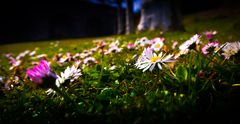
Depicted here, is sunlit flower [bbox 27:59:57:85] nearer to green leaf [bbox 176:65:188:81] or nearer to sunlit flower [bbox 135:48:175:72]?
sunlit flower [bbox 135:48:175:72]

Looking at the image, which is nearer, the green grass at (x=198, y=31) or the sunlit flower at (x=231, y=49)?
the sunlit flower at (x=231, y=49)

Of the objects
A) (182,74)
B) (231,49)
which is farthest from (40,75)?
(231,49)

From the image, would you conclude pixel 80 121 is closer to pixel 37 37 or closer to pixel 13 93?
pixel 13 93

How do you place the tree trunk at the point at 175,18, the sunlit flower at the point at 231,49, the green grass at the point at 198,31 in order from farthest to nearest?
the tree trunk at the point at 175,18, the green grass at the point at 198,31, the sunlit flower at the point at 231,49

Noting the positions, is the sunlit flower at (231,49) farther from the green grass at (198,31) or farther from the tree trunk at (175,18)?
the tree trunk at (175,18)

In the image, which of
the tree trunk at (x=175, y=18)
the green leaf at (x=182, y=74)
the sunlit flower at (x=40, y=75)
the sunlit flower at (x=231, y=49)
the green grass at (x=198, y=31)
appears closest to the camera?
the sunlit flower at (x=40, y=75)

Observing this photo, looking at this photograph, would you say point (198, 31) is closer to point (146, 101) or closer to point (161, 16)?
point (161, 16)

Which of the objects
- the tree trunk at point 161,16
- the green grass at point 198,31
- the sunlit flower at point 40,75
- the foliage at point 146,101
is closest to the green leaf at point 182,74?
the foliage at point 146,101

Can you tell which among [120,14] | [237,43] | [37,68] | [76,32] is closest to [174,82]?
[237,43]

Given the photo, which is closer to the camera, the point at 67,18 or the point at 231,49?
the point at 231,49
